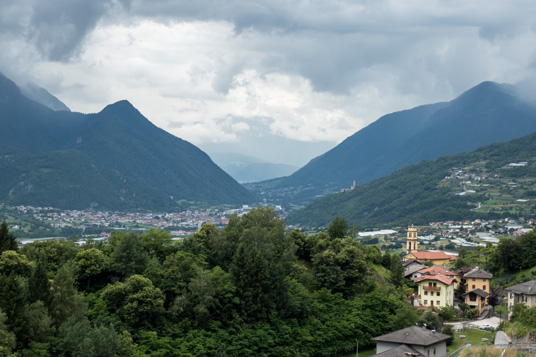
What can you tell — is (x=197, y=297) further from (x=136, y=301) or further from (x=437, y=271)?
(x=437, y=271)

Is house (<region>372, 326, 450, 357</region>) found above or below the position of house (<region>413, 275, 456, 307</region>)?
below

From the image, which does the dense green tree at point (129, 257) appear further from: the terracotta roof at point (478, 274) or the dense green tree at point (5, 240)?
the terracotta roof at point (478, 274)

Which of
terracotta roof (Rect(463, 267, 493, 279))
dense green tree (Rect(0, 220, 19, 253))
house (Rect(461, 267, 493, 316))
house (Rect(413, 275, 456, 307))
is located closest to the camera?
dense green tree (Rect(0, 220, 19, 253))

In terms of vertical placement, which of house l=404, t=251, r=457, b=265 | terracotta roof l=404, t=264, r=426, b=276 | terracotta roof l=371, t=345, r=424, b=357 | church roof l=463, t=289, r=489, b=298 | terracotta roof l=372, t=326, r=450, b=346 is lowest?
terracotta roof l=371, t=345, r=424, b=357

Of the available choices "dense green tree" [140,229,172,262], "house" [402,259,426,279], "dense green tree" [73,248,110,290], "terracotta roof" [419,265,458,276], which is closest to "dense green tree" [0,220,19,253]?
"dense green tree" [73,248,110,290]

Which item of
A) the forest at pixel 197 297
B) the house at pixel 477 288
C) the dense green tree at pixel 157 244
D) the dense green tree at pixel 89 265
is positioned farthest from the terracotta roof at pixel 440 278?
the dense green tree at pixel 89 265

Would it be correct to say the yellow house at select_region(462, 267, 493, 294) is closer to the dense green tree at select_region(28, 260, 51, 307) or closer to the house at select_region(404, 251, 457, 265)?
the house at select_region(404, 251, 457, 265)

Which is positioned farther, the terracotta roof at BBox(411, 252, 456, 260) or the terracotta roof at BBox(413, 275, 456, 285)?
the terracotta roof at BBox(411, 252, 456, 260)

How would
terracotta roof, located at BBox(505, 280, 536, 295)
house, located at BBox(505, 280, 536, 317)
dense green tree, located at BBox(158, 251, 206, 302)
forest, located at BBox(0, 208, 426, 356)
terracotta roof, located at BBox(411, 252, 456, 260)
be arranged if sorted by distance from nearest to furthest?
A: forest, located at BBox(0, 208, 426, 356) → dense green tree, located at BBox(158, 251, 206, 302) → house, located at BBox(505, 280, 536, 317) → terracotta roof, located at BBox(505, 280, 536, 295) → terracotta roof, located at BBox(411, 252, 456, 260)
